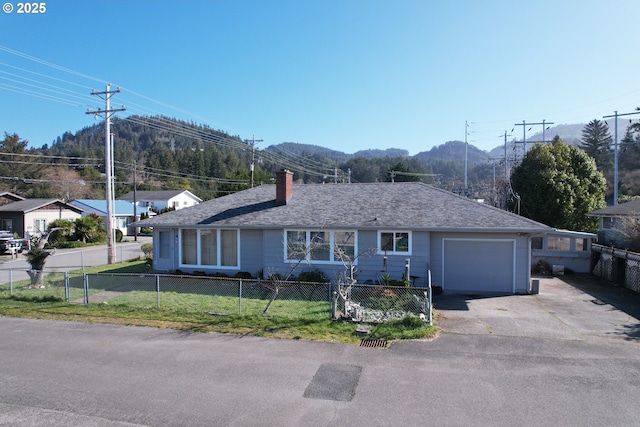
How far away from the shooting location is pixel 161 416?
6781 mm

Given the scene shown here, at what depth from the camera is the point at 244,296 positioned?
15570 millimetres

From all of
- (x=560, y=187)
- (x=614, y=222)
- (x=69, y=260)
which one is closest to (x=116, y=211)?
(x=69, y=260)

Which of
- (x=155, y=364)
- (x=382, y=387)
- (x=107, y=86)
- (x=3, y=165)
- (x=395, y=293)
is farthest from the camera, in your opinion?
(x=3, y=165)

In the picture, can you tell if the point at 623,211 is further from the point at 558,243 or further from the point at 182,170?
the point at 182,170

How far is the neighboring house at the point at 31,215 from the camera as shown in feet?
123

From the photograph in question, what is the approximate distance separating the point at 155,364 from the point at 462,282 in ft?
39.7

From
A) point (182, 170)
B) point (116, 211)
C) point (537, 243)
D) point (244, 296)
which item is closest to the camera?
point (244, 296)

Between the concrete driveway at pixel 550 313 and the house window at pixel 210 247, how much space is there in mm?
8950

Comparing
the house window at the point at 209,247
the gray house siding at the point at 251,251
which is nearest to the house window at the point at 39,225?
the house window at the point at 209,247

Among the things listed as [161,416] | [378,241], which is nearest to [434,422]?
[161,416]

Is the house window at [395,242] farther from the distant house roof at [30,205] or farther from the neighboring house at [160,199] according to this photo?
the neighboring house at [160,199]

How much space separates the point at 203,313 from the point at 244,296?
9.54 feet

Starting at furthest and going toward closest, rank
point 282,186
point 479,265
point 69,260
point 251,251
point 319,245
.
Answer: point 69,260
point 282,186
point 251,251
point 319,245
point 479,265

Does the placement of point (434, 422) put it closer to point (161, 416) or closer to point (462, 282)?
point (161, 416)
